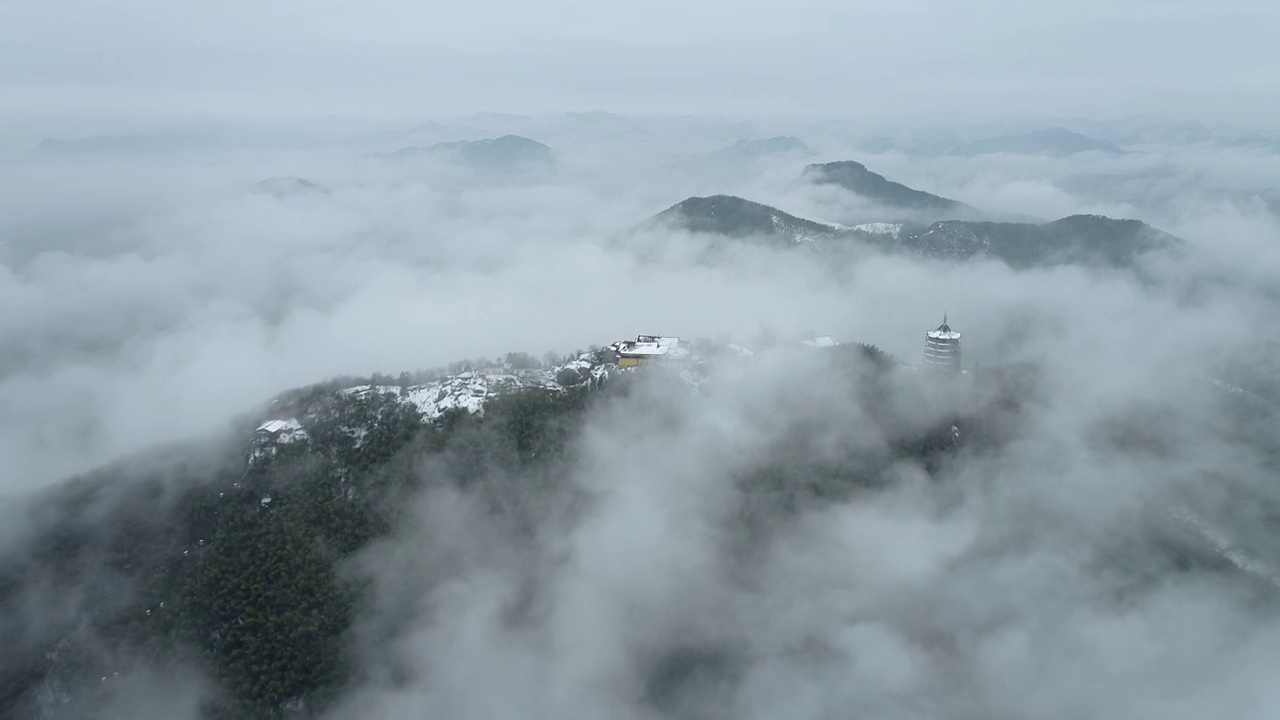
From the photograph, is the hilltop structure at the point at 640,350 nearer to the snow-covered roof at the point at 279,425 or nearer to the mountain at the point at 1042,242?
the snow-covered roof at the point at 279,425

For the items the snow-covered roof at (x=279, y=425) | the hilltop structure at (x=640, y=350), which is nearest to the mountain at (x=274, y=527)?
the snow-covered roof at (x=279, y=425)

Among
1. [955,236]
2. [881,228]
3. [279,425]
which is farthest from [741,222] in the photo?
[279,425]

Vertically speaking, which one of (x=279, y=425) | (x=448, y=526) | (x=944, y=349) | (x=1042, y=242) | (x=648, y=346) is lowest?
(x=448, y=526)

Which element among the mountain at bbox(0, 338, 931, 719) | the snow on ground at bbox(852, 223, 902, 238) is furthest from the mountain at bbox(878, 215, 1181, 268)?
the mountain at bbox(0, 338, 931, 719)

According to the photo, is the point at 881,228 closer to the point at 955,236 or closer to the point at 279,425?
the point at 955,236

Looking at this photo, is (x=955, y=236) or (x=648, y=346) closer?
(x=648, y=346)

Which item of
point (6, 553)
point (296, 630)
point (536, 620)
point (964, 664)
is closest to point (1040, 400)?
point (964, 664)

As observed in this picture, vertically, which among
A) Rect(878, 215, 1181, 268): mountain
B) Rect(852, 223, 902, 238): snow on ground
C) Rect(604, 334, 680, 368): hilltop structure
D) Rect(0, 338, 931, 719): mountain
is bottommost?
Rect(0, 338, 931, 719): mountain

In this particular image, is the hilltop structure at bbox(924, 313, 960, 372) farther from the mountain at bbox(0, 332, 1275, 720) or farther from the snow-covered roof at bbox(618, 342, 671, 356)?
the snow-covered roof at bbox(618, 342, 671, 356)
